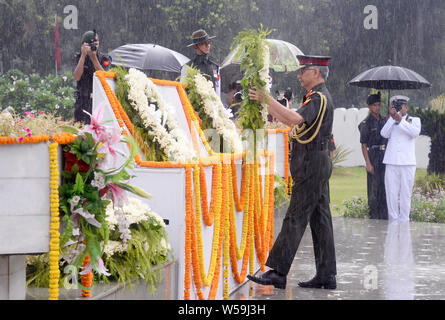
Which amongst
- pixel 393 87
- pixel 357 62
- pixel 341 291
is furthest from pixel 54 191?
pixel 357 62

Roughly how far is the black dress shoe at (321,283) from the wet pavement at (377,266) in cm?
6

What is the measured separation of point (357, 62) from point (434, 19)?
13.3 ft

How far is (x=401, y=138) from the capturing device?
13.8 m

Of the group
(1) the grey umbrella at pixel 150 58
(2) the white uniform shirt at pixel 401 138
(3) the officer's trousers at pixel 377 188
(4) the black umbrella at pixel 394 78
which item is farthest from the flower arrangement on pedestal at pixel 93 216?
(1) the grey umbrella at pixel 150 58

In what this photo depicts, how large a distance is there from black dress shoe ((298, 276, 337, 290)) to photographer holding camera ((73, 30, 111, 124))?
11.5 ft

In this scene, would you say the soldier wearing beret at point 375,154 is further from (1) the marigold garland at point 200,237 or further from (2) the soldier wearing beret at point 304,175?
(1) the marigold garland at point 200,237

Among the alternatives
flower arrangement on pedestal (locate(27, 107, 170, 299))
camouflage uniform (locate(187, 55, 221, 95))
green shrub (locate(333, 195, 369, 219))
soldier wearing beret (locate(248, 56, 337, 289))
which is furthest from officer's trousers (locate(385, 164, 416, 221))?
flower arrangement on pedestal (locate(27, 107, 170, 299))

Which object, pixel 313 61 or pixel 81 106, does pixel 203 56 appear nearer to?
pixel 81 106

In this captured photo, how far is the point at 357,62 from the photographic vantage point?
34.8 meters

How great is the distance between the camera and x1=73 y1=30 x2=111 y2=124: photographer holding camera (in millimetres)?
9359

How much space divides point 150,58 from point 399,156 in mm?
7781

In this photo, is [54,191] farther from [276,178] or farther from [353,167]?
[353,167]

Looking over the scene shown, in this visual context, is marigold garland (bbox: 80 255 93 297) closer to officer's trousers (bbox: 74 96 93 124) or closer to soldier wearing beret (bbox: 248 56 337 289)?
soldier wearing beret (bbox: 248 56 337 289)

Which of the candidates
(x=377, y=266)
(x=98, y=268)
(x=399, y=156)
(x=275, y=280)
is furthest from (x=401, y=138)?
(x=98, y=268)
